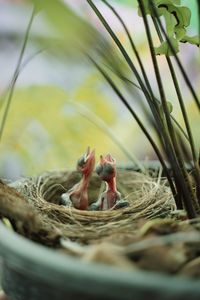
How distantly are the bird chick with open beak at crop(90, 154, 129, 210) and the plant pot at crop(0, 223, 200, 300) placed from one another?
21 cm

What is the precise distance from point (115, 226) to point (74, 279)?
19 cm

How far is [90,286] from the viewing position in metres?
0.35

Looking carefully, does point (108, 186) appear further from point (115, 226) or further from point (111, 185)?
point (115, 226)

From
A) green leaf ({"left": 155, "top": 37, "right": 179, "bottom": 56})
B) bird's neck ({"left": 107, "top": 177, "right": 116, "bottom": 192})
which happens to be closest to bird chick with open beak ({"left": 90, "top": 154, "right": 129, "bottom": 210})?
bird's neck ({"left": 107, "top": 177, "right": 116, "bottom": 192})

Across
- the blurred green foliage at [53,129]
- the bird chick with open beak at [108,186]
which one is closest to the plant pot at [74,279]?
the bird chick with open beak at [108,186]

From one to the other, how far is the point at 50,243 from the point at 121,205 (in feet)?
0.56

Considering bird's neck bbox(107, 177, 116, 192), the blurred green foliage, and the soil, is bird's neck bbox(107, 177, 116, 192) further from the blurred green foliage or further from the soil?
the blurred green foliage

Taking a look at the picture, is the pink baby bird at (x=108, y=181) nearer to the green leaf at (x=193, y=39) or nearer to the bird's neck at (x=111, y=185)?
the bird's neck at (x=111, y=185)

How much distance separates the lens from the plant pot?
13.0 inches

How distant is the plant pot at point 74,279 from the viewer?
1.08 feet

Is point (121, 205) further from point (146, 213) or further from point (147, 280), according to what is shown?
point (147, 280)

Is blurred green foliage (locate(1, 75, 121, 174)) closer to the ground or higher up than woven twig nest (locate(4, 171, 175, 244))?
higher up

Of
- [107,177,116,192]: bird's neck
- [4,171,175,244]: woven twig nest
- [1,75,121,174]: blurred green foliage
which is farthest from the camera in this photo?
[1,75,121,174]: blurred green foliage

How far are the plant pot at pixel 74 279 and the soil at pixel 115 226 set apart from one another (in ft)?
0.09
